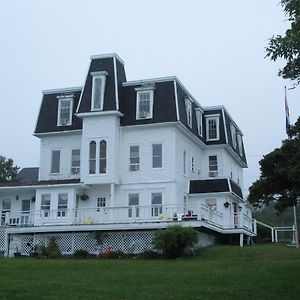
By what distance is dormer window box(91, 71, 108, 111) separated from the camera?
35.7 m

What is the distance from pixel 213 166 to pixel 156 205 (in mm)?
10775

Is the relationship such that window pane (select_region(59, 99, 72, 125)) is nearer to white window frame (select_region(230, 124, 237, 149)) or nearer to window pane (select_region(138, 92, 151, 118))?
window pane (select_region(138, 92, 151, 118))

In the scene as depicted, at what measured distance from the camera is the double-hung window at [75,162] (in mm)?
37094

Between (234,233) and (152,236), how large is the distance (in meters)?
7.64

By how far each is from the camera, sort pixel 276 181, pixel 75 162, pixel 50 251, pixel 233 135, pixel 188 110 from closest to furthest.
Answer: pixel 276 181
pixel 50 251
pixel 75 162
pixel 188 110
pixel 233 135

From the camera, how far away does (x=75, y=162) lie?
37.4m

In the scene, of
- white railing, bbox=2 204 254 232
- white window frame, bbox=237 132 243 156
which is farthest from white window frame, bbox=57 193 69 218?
white window frame, bbox=237 132 243 156

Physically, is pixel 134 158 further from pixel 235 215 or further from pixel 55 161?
pixel 235 215

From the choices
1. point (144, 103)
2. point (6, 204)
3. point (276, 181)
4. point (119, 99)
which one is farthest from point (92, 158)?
point (276, 181)

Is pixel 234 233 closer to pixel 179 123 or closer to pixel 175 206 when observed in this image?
pixel 175 206

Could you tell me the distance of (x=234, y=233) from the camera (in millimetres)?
35469

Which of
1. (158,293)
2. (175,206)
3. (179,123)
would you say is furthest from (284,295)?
(179,123)

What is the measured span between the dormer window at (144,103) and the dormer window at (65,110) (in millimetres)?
5021

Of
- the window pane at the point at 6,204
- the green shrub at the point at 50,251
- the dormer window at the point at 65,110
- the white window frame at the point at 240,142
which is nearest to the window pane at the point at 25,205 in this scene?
the window pane at the point at 6,204
